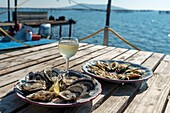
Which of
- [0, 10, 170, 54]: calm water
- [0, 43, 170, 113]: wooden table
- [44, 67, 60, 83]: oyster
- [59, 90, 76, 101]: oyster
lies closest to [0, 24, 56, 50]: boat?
[0, 43, 170, 113]: wooden table

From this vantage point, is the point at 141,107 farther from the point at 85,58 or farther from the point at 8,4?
the point at 8,4

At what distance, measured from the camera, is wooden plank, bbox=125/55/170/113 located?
138 centimetres

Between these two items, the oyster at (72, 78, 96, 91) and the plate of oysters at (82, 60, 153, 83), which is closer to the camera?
the oyster at (72, 78, 96, 91)

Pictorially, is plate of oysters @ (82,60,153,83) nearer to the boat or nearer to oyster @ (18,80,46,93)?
oyster @ (18,80,46,93)

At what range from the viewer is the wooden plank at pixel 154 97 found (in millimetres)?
1375

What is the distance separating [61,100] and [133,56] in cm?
176

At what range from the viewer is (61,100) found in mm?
1229

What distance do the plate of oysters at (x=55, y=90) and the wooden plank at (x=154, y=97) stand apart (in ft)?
0.84

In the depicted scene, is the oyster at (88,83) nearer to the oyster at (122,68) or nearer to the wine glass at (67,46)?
the wine glass at (67,46)

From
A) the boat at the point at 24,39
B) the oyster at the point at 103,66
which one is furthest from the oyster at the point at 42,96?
the boat at the point at 24,39

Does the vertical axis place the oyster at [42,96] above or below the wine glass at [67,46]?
below

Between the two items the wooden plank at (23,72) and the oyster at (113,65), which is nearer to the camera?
the wooden plank at (23,72)

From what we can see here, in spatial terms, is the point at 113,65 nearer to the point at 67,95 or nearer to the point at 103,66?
the point at 103,66

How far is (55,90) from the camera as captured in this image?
4.23 ft
